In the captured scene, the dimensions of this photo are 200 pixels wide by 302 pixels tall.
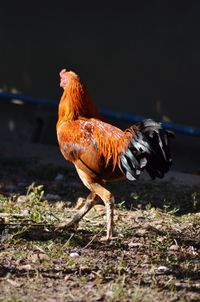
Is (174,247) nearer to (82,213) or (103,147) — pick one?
(82,213)

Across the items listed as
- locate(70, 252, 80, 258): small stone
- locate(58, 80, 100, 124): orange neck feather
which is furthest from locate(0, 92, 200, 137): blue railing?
locate(70, 252, 80, 258): small stone

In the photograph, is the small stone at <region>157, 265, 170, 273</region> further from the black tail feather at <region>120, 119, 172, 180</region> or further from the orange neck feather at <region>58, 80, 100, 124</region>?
the orange neck feather at <region>58, 80, 100, 124</region>

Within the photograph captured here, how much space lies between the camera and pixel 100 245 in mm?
6266

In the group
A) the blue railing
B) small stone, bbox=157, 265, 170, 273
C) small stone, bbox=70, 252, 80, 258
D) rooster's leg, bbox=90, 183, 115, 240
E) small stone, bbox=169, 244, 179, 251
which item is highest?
rooster's leg, bbox=90, 183, 115, 240

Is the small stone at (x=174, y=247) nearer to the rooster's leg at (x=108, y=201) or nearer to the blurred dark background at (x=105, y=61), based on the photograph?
the rooster's leg at (x=108, y=201)

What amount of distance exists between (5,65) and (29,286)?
7.96m

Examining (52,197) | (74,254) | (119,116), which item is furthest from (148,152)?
(119,116)

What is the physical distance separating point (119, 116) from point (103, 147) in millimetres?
5251

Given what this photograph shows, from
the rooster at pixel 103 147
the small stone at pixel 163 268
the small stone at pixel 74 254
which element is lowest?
the small stone at pixel 74 254

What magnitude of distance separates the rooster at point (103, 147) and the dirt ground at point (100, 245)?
356 mm

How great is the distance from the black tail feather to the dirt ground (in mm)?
686

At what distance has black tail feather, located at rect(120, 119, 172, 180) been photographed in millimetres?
6004

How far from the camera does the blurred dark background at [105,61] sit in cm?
1142

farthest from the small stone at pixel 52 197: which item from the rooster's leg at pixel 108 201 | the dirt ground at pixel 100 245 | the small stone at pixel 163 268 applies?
the small stone at pixel 163 268
